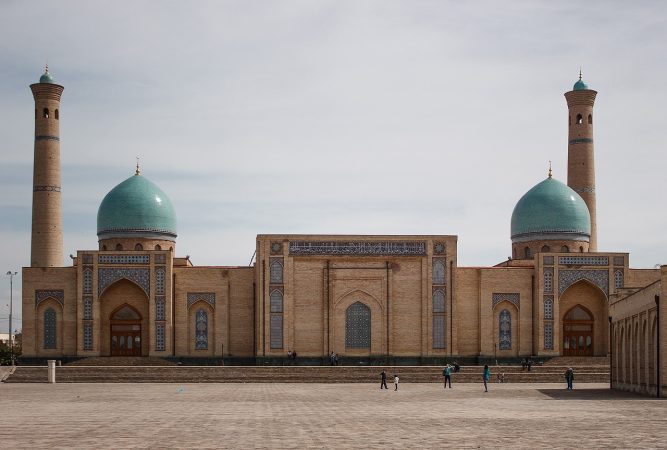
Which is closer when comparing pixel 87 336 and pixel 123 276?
pixel 87 336

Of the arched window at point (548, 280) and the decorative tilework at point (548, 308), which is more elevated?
the arched window at point (548, 280)

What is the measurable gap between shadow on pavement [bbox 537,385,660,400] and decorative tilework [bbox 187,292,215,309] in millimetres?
15340

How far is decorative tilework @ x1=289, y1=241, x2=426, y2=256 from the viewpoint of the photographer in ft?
135

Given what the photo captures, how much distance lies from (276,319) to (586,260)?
40.0 ft

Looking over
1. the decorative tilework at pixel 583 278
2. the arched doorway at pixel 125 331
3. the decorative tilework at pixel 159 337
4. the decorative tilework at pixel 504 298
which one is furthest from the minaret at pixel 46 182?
the decorative tilework at pixel 583 278

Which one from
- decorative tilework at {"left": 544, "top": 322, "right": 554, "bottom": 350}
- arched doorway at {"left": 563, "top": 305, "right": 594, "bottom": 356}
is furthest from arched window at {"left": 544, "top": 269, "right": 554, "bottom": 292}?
arched doorway at {"left": 563, "top": 305, "right": 594, "bottom": 356}

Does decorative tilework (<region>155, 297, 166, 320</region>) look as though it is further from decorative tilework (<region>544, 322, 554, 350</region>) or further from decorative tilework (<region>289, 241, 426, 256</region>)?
decorative tilework (<region>544, 322, 554, 350</region>)

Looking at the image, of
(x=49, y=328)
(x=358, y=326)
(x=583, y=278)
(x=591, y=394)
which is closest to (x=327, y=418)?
(x=591, y=394)

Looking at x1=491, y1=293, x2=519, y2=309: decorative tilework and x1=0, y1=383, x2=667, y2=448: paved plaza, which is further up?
x1=491, y1=293, x2=519, y2=309: decorative tilework

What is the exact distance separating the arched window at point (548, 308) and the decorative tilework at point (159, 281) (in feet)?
47.8

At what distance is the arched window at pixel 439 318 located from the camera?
4095cm

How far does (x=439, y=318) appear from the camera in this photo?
41062 mm

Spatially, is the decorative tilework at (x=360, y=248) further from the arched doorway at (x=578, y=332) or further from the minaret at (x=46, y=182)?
the minaret at (x=46, y=182)

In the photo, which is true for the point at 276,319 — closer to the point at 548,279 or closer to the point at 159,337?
the point at 159,337
